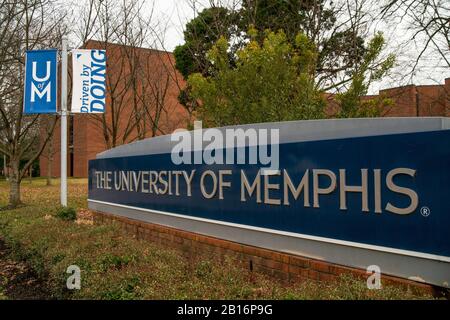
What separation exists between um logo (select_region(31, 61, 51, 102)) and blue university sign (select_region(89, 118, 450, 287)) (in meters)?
5.25

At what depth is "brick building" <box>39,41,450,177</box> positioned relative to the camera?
14.7m

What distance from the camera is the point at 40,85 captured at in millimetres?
10883

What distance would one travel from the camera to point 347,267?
4.23 meters

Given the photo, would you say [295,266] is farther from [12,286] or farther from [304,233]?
[12,286]

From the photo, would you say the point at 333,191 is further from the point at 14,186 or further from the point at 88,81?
the point at 14,186

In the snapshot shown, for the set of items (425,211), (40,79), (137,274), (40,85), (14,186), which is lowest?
(137,274)

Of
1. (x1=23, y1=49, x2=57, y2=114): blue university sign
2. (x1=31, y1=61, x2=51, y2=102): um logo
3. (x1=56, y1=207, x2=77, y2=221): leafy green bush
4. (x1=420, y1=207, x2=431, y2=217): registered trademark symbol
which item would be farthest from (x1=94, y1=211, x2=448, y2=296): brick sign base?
(x1=31, y1=61, x2=51, y2=102): um logo

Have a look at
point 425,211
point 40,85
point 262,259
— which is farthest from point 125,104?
point 425,211

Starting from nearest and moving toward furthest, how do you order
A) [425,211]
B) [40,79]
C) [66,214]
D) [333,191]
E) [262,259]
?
[425,211] → [333,191] → [262,259] → [66,214] → [40,79]

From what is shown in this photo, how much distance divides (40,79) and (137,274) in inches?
293

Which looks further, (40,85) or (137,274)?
(40,85)
